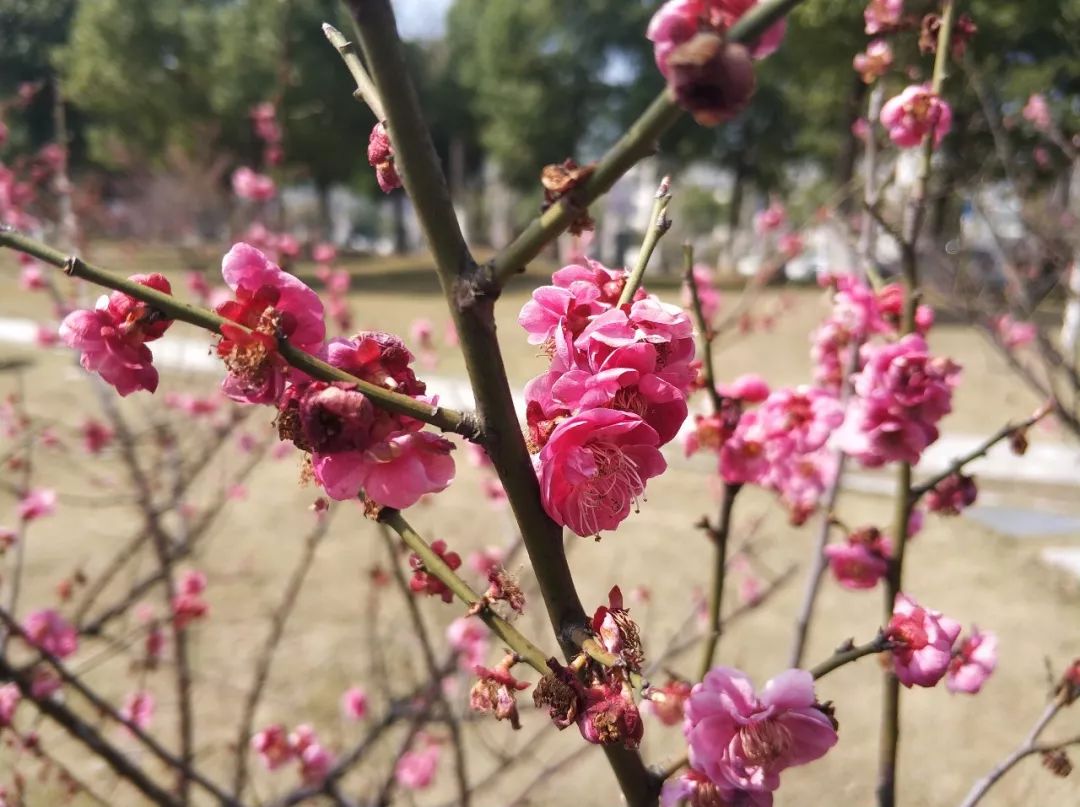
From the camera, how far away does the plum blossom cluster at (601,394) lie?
0.60 meters

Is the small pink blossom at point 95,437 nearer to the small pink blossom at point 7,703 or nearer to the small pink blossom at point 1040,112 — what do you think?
the small pink blossom at point 7,703

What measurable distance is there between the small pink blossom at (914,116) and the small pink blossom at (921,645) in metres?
0.88

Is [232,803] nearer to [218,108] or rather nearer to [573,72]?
[218,108]

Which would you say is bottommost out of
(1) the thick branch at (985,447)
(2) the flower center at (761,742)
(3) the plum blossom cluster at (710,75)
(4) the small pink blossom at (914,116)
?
(2) the flower center at (761,742)

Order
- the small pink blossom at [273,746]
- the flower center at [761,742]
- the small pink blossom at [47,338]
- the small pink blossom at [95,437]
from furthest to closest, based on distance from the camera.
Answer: the small pink blossom at [95,437] < the small pink blossom at [47,338] < the small pink blossom at [273,746] < the flower center at [761,742]

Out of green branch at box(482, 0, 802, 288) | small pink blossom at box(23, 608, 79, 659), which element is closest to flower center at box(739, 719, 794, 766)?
green branch at box(482, 0, 802, 288)

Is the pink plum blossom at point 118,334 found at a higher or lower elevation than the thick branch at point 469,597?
higher

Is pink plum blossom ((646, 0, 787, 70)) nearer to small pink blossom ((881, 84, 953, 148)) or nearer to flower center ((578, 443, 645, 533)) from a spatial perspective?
flower center ((578, 443, 645, 533))

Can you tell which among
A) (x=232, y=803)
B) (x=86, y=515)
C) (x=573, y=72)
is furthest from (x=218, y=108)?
(x=232, y=803)

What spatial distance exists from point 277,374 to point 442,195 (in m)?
0.19

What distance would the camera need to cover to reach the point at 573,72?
23797 millimetres

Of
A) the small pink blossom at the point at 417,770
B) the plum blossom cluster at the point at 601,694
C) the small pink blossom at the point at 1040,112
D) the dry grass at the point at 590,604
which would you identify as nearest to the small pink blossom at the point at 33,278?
the dry grass at the point at 590,604

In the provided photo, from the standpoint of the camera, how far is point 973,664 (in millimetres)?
1162

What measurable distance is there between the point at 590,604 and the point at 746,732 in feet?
10.3
